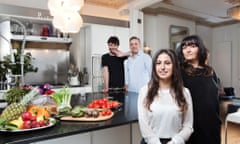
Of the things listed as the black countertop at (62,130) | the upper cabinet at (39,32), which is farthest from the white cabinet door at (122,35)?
the black countertop at (62,130)

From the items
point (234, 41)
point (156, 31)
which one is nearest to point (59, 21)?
point (156, 31)

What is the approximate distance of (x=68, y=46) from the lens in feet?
16.8

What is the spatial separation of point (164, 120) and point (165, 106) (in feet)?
0.28

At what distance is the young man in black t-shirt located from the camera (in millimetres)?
3245

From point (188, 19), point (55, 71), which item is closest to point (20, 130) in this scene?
point (55, 71)

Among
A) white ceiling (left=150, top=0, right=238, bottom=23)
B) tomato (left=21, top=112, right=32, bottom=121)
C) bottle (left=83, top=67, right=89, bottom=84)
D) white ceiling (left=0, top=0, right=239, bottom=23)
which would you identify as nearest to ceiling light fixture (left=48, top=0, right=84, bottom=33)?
tomato (left=21, top=112, right=32, bottom=121)

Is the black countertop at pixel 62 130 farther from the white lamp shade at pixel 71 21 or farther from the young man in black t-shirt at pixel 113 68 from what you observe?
the young man in black t-shirt at pixel 113 68

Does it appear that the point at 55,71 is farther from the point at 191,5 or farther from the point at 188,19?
the point at 188,19

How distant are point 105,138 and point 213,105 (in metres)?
0.87

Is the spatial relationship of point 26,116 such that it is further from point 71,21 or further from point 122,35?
point 122,35

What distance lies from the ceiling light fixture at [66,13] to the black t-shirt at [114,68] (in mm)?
827

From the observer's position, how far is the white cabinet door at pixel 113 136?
1810 mm

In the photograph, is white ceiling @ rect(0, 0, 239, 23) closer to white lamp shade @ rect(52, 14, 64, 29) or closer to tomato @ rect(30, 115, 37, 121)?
white lamp shade @ rect(52, 14, 64, 29)

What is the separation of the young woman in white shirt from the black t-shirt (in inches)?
70.7
